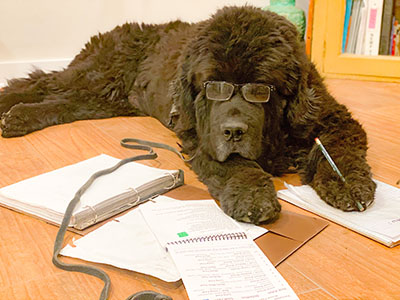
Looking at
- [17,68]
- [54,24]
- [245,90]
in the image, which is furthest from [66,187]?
[54,24]

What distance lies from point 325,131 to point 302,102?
0.73 feet

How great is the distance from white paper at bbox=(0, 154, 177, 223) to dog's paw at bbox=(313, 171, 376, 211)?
765mm

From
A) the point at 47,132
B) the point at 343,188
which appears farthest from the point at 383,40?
the point at 47,132

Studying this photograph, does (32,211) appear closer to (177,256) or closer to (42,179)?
(42,179)

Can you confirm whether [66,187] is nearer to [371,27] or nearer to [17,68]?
[17,68]

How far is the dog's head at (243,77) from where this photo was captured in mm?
1846

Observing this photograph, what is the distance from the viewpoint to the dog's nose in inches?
70.4

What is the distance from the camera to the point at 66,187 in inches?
74.0

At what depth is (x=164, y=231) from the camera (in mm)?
1557

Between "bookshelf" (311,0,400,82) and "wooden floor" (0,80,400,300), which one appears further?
"bookshelf" (311,0,400,82)

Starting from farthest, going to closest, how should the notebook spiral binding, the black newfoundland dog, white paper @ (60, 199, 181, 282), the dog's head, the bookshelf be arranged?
the bookshelf
the dog's head
the black newfoundland dog
the notebook spiral binding
white paper @ (60, 199, 181, 282)

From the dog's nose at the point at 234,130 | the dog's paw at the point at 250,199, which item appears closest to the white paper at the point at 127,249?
the dog's paw at the point at 250,199

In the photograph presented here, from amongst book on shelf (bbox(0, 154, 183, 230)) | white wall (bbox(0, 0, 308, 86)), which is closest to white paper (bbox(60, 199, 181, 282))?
book on shelf (bbox(0, 154, 183, 230))

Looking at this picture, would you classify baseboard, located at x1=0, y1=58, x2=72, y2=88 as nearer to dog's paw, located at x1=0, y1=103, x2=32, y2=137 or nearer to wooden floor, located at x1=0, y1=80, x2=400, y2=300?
dog's paw, located at x1=0, y1=103, x2=32, y2=137
